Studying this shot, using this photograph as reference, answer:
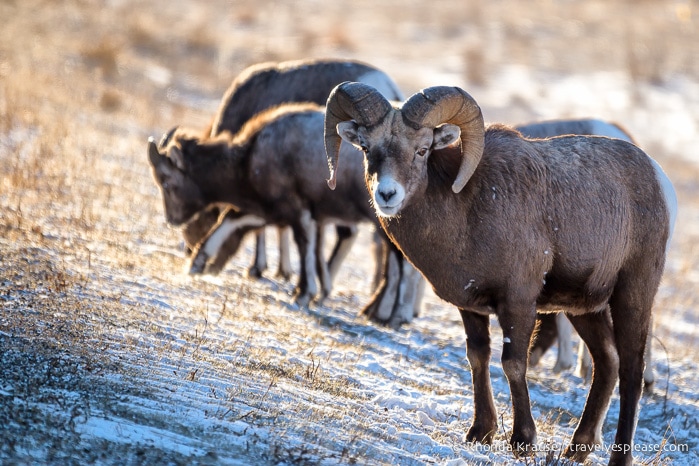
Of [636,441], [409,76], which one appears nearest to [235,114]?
[636,441]

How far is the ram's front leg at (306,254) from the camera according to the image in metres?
12.7

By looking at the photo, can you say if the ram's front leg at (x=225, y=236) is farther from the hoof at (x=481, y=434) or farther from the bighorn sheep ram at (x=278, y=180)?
the hoof at (x=481, y=434)

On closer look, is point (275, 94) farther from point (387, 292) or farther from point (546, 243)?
point (546, 243)

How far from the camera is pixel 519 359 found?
7453mm

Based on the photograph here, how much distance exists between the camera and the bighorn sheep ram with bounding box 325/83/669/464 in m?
7.44

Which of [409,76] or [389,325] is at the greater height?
[409,76]

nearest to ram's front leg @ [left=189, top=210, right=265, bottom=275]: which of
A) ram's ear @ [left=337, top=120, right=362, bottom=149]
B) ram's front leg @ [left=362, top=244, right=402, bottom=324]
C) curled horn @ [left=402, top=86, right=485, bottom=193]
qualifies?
ram's front leg @ [left=362, top=244, right=402, bottom=324]

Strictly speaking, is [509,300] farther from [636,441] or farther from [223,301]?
[223,301]

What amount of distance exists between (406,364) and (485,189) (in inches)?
131

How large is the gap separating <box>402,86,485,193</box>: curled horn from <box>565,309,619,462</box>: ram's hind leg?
203 cm

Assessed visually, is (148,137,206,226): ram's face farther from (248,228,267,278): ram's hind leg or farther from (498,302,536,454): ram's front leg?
(498,302,536,454): ram's front leg

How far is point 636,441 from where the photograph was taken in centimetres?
931

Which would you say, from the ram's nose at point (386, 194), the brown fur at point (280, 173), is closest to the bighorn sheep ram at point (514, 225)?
the ram's nose at point (386, 194)

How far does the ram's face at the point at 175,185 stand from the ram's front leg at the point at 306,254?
2.16m
